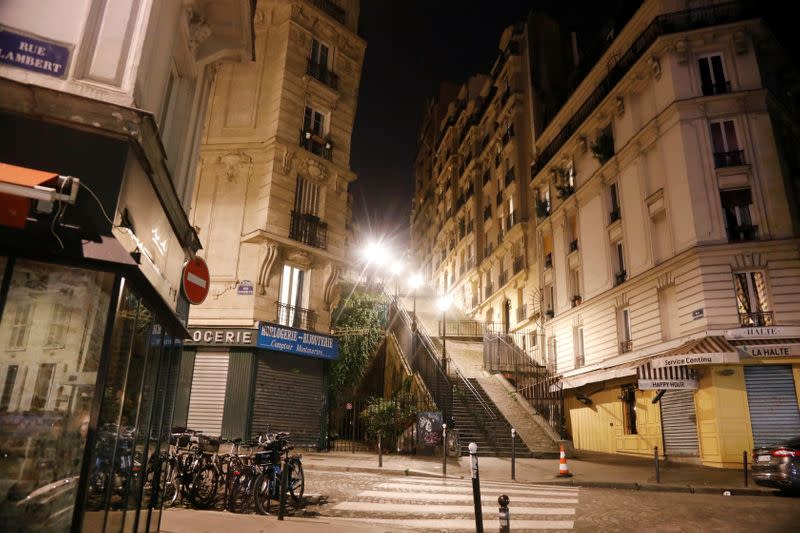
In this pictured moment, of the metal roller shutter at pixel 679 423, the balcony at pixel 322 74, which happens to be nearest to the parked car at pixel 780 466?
the metal roller shutter at pixel 679 423

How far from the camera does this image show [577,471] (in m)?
14.2

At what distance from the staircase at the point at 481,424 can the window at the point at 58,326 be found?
13859mm

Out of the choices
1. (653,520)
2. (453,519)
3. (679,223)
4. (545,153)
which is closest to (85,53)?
(453,519)

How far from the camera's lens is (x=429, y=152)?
6088 centimetres

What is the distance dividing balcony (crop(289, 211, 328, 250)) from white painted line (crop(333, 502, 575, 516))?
40.4ft

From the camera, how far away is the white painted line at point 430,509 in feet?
27.5

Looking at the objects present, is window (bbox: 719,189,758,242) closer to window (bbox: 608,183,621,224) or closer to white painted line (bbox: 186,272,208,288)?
window (bbox: 608,183,621,224)

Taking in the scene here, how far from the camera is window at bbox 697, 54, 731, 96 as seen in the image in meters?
18.9

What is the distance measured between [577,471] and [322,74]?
17942mm

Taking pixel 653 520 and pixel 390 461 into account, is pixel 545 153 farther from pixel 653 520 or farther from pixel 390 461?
pixel 653 520

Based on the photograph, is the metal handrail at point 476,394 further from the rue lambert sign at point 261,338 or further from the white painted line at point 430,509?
the white painted line at point 430,509

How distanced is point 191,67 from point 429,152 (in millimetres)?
54024

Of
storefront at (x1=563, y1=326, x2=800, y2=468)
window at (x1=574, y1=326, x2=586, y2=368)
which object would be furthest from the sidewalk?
window at (x1=574, y1=326, x2=586, y2=368)

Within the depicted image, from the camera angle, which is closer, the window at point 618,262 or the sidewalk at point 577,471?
the sidewalk at point 577,471
